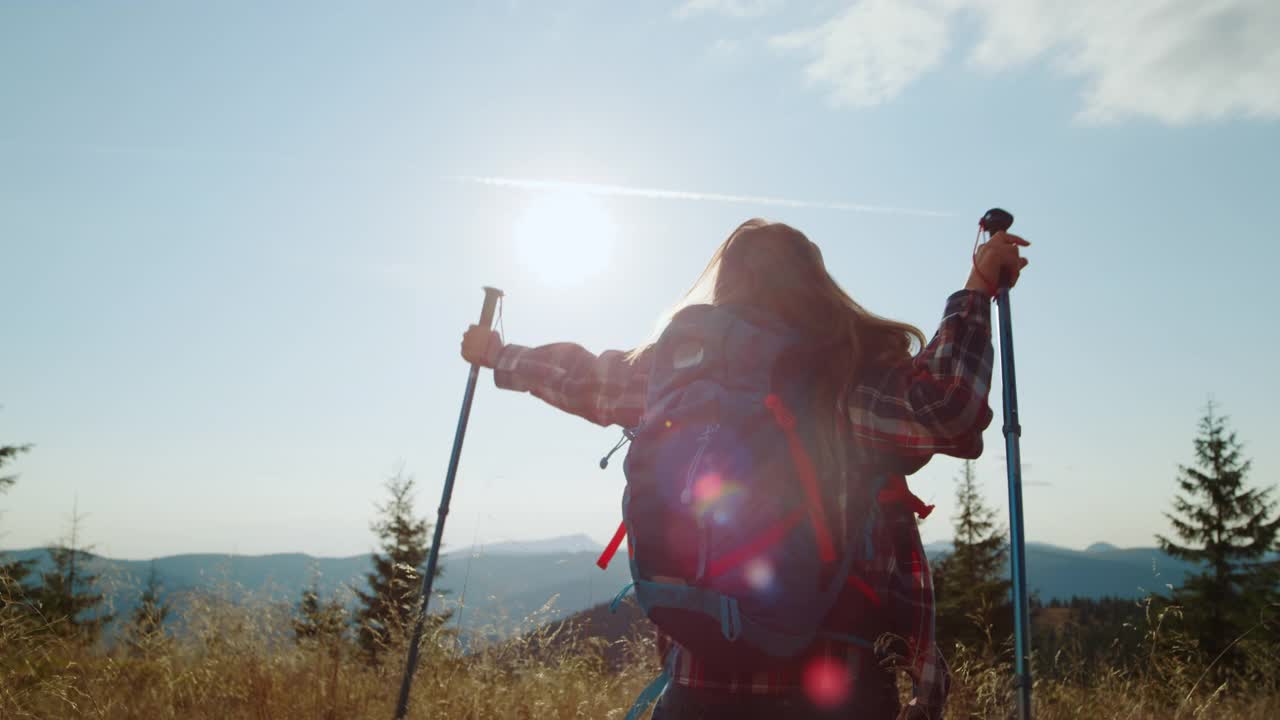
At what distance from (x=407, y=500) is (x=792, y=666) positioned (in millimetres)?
26476

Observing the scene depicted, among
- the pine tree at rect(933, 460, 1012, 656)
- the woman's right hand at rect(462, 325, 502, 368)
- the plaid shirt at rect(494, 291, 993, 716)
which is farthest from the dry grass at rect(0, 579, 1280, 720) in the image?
the pine tree at rect(933, 460, 1012, 656)

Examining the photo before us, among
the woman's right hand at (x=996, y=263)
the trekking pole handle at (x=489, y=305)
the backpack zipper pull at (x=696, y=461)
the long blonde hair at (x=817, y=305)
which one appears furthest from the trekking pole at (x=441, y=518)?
the woman's right hand at (x=996, y=263)

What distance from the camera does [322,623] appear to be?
162 inches

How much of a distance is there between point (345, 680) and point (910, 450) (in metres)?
3.51

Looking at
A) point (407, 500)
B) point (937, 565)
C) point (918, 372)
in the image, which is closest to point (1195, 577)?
point (937, 565)

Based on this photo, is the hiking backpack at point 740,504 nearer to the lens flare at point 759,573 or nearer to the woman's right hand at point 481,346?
the lens flare at point 759,573

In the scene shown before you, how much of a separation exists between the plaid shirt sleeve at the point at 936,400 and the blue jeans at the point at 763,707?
0.64 m

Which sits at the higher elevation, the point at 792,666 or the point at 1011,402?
the point at 1011,402

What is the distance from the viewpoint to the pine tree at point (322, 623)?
412 cm

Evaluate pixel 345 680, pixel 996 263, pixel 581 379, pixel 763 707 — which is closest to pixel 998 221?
pixel 996 263

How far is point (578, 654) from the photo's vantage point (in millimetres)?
4598

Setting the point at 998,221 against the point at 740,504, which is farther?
the point at 998,221

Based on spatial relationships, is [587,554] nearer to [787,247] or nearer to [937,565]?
[787,247]

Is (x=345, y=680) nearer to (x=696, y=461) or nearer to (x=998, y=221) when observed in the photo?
(x=696, y=461)
